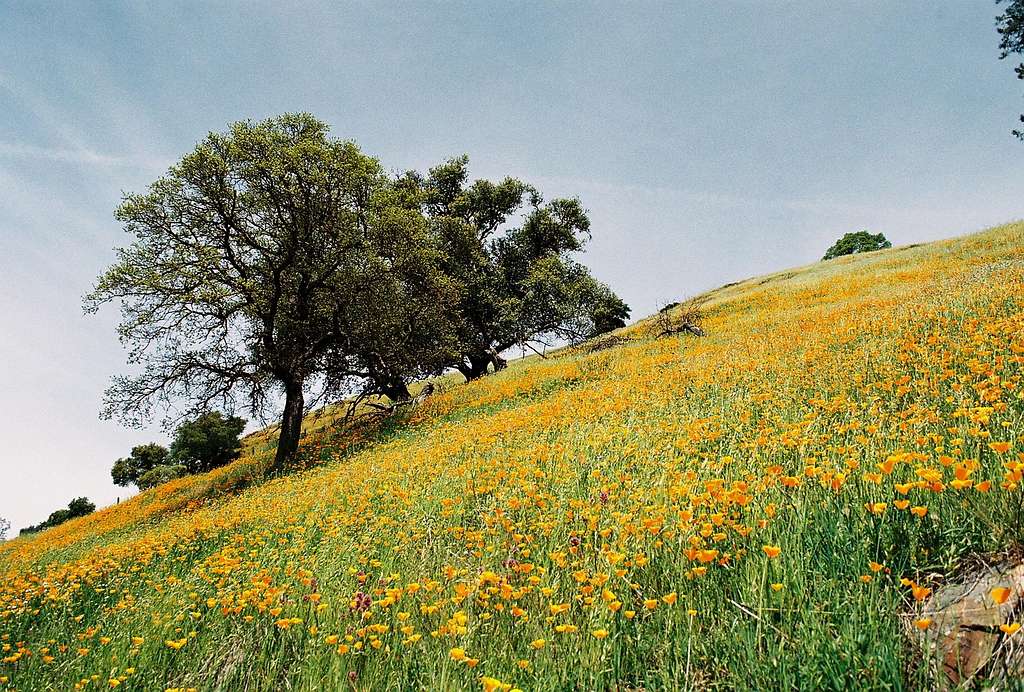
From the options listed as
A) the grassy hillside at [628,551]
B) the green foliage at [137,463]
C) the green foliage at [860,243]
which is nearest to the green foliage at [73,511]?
the green foliage at [137,463]

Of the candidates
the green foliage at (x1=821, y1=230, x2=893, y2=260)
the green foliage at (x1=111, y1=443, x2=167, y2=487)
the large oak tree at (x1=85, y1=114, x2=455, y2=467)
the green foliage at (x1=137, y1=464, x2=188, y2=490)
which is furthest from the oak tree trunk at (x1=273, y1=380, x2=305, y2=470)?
the green foliage at (x1=821, y1=230, x2=893, y2=260)

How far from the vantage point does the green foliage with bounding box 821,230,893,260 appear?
287 ft

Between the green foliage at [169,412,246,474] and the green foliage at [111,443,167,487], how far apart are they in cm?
942

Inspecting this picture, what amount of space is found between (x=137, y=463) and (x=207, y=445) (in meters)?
14.2

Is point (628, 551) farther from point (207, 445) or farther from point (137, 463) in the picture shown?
point (137, 463)

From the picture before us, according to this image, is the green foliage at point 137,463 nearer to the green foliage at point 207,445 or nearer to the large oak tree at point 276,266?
the green foliage at point 207,445

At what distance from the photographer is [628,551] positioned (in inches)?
172

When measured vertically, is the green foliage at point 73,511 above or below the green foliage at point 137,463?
below

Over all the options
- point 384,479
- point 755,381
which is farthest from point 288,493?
point 755,381

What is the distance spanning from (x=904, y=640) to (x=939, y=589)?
1.52 feet

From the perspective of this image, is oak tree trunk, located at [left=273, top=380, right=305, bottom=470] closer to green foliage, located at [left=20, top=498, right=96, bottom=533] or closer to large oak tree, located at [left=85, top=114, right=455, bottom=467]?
large oak tree, located at [left=85, top=114, right=455, bottom=467]

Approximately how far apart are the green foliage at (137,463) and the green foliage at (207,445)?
371 inches

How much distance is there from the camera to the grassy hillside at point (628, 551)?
311 cm

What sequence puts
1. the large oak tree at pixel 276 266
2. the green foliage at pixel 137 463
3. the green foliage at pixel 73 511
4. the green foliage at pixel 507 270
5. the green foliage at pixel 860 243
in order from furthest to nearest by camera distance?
the green foliage at pixel 860 243 < the green foliage at pixel 137 463 < the green foliage at pixel 73 511 < the green foliage at pixel 507 270 < the large oak tree at pixel 276 266
